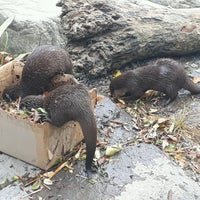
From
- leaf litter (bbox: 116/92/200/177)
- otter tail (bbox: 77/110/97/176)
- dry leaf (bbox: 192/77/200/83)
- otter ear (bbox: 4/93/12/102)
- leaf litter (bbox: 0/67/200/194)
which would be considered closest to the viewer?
otter tail (bbox: 77/110/97/176)

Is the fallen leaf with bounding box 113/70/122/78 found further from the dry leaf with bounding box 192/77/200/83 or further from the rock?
the dry leaf with bounding box 192/77/200/83

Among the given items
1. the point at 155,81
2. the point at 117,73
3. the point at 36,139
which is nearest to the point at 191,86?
the point at 155,81

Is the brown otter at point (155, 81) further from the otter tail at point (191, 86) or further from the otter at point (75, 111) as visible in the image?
the otter at point (75, 111)

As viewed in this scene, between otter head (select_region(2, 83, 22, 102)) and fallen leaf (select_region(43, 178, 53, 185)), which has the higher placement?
otter head (select_region(2, 83, 22, 102))

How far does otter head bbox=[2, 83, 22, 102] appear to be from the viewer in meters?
3.64

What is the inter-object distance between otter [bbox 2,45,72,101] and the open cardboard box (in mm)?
488

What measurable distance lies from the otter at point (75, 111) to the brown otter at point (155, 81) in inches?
54.6


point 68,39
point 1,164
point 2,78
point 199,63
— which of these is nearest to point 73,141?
point 1,164

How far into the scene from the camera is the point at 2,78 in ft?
12.2

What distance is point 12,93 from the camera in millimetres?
3645

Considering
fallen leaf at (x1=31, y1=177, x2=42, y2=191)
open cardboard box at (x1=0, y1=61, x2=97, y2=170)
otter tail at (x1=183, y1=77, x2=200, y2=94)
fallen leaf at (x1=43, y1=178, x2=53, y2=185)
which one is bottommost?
fallen leaf at (x1=31, y1=177, x2=42, y2=191)

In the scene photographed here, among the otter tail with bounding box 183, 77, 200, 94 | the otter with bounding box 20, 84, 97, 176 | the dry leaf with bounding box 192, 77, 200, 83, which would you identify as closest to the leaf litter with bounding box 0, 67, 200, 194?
the otter with bounding box 20, 84, 97, 176

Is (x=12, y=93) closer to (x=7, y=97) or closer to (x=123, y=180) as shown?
(x=7, y=97)

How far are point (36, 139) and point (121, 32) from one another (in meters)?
2.03
